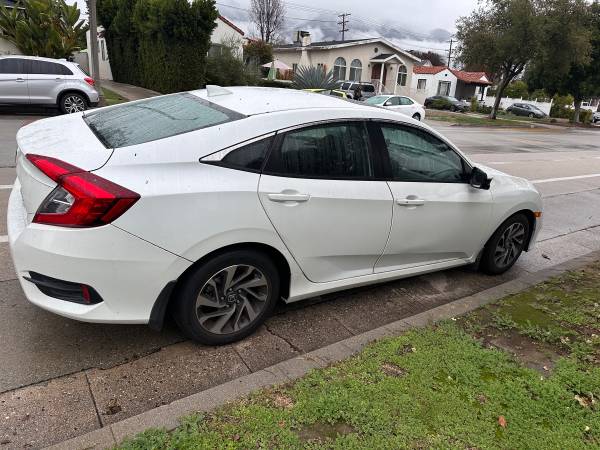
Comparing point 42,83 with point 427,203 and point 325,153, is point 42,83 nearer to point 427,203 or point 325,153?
point 325,153

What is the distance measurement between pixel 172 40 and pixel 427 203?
64.0 feet

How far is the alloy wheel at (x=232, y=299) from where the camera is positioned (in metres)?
→ 2.97

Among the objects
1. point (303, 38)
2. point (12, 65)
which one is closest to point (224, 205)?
point (12, 65)

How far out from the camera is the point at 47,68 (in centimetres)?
1308

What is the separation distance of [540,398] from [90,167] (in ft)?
9.37

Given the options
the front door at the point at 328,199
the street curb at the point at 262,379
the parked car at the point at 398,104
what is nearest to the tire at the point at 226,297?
the front door at the point at 328,199

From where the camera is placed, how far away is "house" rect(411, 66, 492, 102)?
2174 inches

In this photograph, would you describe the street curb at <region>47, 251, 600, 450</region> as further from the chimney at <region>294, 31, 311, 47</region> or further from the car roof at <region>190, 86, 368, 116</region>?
the chimney at <region>294, 31, 311, 47</region>

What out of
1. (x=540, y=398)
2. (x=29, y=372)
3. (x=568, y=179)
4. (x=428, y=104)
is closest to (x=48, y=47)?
(x=568, y=179)

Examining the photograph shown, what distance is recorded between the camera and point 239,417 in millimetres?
2461

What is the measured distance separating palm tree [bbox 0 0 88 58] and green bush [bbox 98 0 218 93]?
2.92m

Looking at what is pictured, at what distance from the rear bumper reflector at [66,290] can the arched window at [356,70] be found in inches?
1661

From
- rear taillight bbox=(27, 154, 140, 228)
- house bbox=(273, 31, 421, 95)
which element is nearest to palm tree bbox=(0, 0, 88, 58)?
rear taillight bbox=(27, 154, 140, 228)

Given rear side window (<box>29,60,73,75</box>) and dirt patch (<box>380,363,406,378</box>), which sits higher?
rear side window (<box>29,60,73,75</box>)
